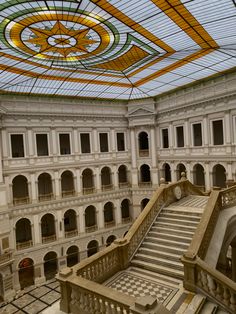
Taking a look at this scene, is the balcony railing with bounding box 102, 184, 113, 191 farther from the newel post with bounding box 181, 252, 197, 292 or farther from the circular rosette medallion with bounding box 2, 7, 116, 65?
the newel post with bounding box 181, 252, 197, 292

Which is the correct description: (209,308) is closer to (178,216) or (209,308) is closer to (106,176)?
(178,216)

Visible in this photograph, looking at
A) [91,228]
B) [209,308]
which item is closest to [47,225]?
[91,228]

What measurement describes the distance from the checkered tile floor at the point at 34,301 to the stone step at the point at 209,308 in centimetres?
1132

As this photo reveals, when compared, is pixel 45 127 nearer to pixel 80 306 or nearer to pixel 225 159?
pixel 225 159

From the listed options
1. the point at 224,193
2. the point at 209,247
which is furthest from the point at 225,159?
the point at 209,247

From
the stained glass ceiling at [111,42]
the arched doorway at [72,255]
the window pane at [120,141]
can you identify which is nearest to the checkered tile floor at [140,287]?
the stained glass ceiling at [111,42]

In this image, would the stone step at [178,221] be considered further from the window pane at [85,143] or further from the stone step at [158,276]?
the window pane at [85,143]

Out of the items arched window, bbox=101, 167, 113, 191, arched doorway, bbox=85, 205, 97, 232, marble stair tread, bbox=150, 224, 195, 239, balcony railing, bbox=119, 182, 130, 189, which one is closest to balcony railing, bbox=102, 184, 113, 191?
arched window, bbox=101, 167, 113, 191

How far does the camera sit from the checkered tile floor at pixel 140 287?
22.7 ft

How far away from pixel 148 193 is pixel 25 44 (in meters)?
15.7

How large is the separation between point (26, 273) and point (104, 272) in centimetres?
1438

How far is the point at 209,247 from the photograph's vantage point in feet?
27.4

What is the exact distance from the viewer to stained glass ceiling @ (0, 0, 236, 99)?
28.2ft

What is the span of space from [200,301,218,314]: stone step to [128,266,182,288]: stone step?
0.95m
